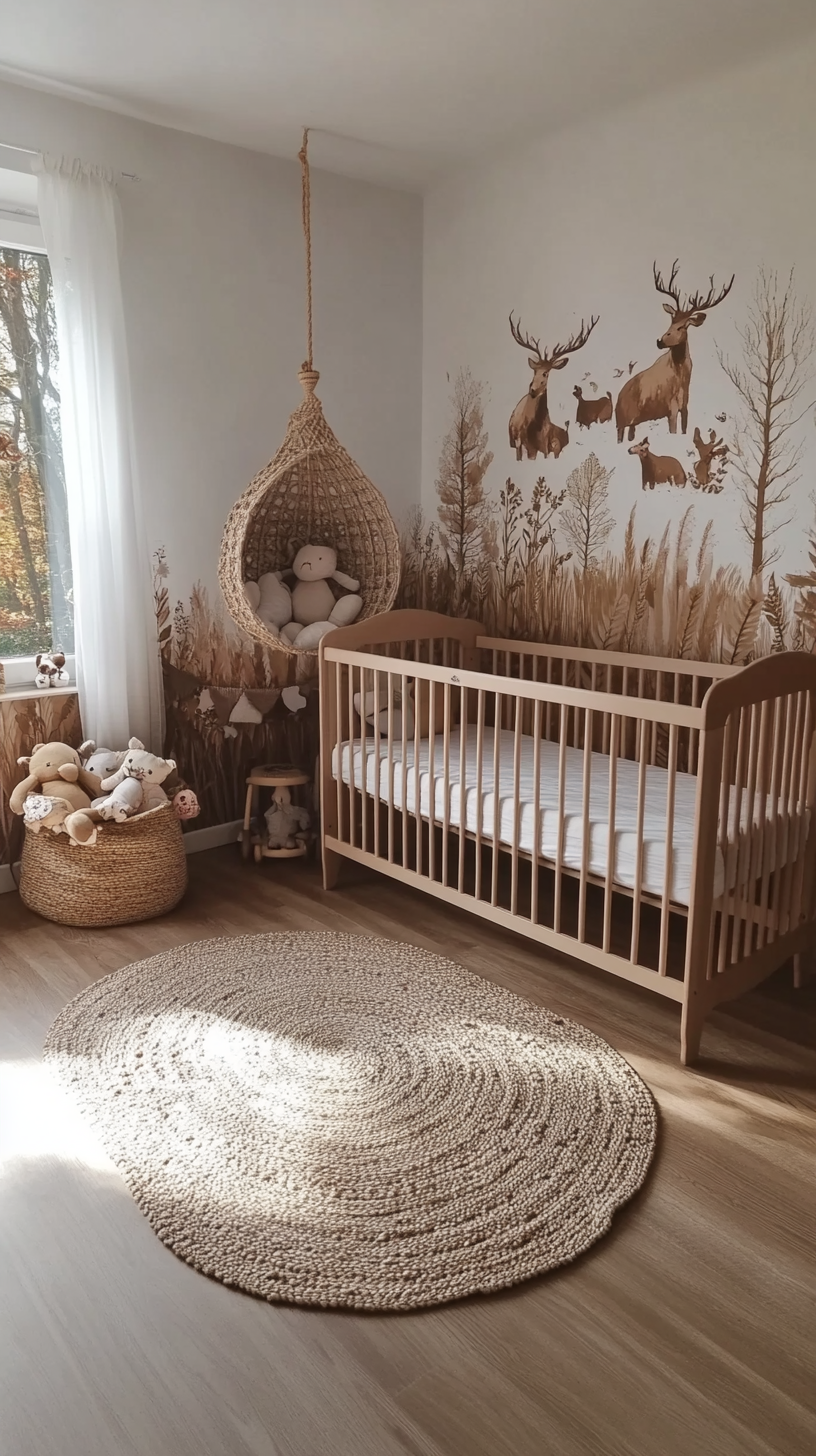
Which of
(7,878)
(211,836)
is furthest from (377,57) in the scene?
(7,878)

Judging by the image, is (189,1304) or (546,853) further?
(546,853)

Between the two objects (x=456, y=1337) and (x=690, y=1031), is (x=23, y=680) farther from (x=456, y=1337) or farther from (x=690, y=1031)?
(x=456, y=1337)

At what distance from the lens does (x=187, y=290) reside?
124 inches

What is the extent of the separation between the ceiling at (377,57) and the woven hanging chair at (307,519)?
10.7 inches

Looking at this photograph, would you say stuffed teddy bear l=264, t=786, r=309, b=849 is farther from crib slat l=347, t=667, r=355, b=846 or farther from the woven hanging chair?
the woven hanging chair

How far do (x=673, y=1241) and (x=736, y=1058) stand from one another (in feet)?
2.02

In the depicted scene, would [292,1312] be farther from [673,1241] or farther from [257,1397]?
[673,1241]

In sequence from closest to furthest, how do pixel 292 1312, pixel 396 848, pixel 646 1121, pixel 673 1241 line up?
1. pixel 292 1312
2. pixel 673 1241
3. pixel 646 1121
4. pixel 396 848

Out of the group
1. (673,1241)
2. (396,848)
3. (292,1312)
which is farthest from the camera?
(396,848)

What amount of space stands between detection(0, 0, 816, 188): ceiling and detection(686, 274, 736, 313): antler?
529mm

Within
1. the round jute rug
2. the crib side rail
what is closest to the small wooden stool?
the round jute rug

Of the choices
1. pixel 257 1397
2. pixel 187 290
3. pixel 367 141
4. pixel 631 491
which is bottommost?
pixel 257 1397

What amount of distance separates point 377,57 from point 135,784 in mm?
2033

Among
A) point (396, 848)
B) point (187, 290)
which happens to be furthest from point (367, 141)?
point (396, 848)
